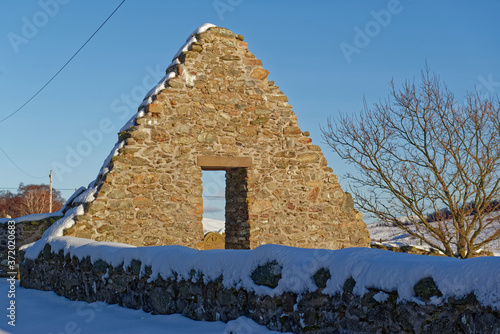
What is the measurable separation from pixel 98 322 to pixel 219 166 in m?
5.45

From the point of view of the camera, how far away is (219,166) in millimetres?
10758

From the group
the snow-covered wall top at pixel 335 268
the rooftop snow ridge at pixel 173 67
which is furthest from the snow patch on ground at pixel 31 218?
the snow-covered wall top at pixel 335 268

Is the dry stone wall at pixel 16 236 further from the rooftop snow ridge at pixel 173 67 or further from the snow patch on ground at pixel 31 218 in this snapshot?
the rooftop snow ridge at pixel 173 67

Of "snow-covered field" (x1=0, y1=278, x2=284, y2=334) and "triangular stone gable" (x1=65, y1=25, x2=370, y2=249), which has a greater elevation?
"triangular stone gable" (x1=65, y1=25, x2=370, y2=249)

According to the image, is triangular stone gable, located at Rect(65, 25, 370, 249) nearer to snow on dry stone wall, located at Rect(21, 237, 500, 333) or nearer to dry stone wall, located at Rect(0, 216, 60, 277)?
dry stone wall, located at Rect(0, 216, 60, 277)

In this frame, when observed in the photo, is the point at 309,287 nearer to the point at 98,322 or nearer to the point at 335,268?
the point at 335,268

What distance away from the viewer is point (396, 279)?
3.70m

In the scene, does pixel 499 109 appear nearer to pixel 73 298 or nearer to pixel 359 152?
pixel 359 152

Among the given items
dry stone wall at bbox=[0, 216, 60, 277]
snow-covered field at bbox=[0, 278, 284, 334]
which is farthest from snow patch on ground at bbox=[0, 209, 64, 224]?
snow-covered field at bbox=[0, 278, 284, 334]

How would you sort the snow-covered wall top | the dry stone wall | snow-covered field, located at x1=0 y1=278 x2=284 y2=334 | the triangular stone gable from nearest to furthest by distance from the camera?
1. the snow-covered wall top
2. snow-covered field, located at x1=0 y1=278 x2=284 y2=334
3. the triangular stone gable
4. the dry stone wall

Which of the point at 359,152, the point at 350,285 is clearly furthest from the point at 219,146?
the point at 350,285

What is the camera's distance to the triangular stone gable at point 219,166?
1012 centimetres

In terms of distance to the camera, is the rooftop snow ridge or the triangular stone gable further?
the rooftop snow ridge

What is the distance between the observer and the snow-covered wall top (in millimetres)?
3324
